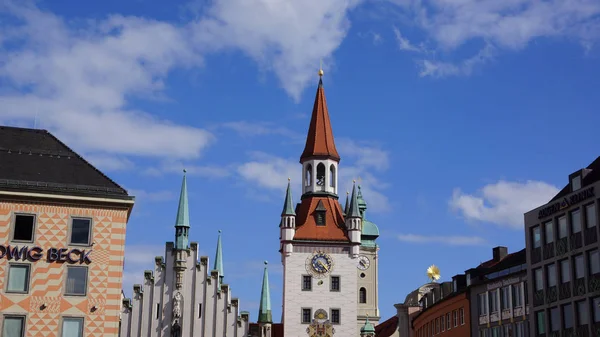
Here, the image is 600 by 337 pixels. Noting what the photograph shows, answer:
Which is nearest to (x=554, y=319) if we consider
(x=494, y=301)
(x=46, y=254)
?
(x=494, y=301)

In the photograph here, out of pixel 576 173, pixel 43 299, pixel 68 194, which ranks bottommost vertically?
pixel 43 299

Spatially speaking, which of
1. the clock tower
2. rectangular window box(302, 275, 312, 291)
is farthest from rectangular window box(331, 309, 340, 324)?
rectangular window box(302, 275, 312, 291)

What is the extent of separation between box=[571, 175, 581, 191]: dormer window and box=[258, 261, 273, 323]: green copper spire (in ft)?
128

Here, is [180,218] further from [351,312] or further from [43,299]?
[43,299]

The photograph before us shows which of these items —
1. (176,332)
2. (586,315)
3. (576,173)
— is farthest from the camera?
(176,332)

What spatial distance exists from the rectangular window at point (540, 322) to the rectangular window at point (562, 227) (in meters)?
5.32

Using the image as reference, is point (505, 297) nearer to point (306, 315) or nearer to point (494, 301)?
point (494, 301)

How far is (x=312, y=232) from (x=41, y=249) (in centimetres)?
Result: 4727

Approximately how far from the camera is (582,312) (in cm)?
5625

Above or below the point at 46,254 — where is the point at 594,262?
above

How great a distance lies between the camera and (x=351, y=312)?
88125 millimetres

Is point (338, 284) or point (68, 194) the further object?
point (338, 284)

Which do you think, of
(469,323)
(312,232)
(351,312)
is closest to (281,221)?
(312,232)

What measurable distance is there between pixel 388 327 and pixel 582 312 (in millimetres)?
63825
